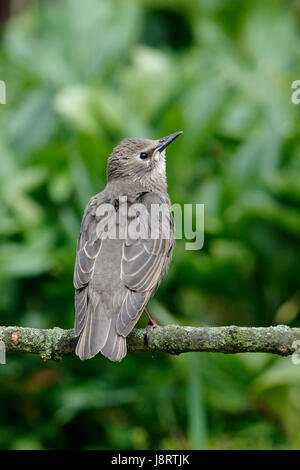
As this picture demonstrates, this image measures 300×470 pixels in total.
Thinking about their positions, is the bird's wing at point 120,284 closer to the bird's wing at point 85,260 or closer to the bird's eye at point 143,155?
the bird's wing at point 85,260

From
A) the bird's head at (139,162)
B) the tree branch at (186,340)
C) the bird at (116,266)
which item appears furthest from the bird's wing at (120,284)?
the bird's head at (139,162)

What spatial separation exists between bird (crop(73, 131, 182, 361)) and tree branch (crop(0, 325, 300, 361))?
3.9 inches

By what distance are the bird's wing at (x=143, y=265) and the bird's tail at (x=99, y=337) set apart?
6 cm

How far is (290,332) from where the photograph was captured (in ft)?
11.8

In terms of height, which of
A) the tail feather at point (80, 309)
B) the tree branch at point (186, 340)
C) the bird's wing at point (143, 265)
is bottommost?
the tree branch at point (186, 340)

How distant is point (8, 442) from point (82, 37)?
14.5ft

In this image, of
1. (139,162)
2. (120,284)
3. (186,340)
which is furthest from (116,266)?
(139,162)

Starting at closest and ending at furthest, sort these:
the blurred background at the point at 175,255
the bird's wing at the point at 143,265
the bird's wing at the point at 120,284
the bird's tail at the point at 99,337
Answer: the bird's tail at the point at 99,337, the bird's wing at the point at 120,284, the bird's wing at the point at 143,265, the blurred background at the point at 175,255

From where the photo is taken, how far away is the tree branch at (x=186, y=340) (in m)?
3.61

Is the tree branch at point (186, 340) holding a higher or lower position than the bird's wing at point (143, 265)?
lower

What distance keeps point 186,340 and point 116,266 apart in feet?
2.80

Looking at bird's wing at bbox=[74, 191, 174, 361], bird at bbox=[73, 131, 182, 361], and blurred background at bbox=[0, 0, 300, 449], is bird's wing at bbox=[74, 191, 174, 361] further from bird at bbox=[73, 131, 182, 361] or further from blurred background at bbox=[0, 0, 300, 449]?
blurred background at bbox=[0, 0, 300, 449]

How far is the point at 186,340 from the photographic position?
372 centimetres

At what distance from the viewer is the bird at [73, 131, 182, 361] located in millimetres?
4008
